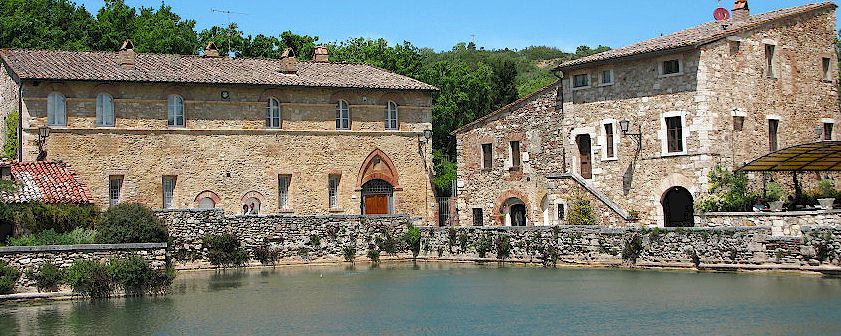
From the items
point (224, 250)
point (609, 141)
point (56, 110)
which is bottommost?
point (224, 250)

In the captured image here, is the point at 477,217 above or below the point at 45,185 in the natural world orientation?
below

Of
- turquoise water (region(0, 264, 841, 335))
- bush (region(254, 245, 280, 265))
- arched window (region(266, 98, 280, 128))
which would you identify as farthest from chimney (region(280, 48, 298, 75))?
turquoise water (region(0, 264, 841, 335))

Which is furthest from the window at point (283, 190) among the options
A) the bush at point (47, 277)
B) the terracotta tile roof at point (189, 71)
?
the bush at point (47, 277)

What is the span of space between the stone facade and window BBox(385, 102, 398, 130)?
18 centimetres

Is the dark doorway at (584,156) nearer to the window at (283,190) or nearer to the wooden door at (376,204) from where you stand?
the wooden door at (376,204)

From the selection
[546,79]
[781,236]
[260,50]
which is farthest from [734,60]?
[546,79]

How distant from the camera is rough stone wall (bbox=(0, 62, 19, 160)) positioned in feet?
121

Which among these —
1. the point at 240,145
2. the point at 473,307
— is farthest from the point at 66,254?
the point at 240,145

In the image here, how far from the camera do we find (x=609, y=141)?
3631cm

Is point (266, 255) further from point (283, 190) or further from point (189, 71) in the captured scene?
point (189, 71)

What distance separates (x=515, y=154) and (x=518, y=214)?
235 cm

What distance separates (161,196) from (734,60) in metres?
20.5

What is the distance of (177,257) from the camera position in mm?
33281

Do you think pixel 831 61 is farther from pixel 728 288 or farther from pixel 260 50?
pixel 260 50
